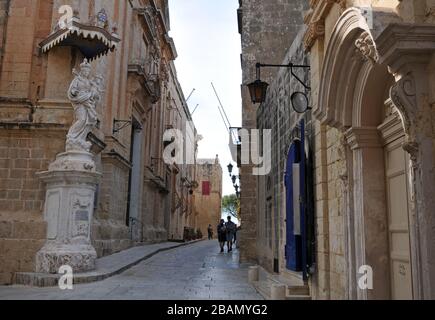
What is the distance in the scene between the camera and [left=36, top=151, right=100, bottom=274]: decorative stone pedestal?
830cm

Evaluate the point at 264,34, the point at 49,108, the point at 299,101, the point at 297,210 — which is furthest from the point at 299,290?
the point at 264,34

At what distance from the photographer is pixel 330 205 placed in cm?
584

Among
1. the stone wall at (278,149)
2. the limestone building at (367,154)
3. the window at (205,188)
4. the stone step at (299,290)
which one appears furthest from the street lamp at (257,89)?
the window at (205,188)

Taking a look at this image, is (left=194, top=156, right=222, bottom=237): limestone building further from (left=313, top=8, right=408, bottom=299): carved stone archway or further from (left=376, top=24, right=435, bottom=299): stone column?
(left=376, top=24, right=435, bottom=299): stone column

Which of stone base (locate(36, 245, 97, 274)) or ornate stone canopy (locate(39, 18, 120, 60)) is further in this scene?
ornate stone canopy (locate(39, 18, 120, 60))

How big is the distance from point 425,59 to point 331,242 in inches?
121

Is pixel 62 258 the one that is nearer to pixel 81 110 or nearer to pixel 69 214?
pixel 69 214

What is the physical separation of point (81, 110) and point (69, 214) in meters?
2.19

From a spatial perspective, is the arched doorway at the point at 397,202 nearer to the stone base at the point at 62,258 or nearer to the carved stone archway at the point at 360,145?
the carved stone archway at the point at 360,145

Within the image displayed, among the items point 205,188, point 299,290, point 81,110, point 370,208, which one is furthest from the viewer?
point 205,188

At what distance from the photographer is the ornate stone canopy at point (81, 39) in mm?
9648

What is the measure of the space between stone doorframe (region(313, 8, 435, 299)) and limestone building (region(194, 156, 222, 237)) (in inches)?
1941

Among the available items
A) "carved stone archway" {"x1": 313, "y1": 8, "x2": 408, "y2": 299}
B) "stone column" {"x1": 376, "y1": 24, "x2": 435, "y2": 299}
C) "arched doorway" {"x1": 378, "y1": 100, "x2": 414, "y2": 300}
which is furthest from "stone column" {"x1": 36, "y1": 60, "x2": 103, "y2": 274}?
"stone column" {"x1": 376, "y1": 24, "x2": 435, "y2": 299}

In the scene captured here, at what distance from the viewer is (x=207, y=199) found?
55.9 metres
